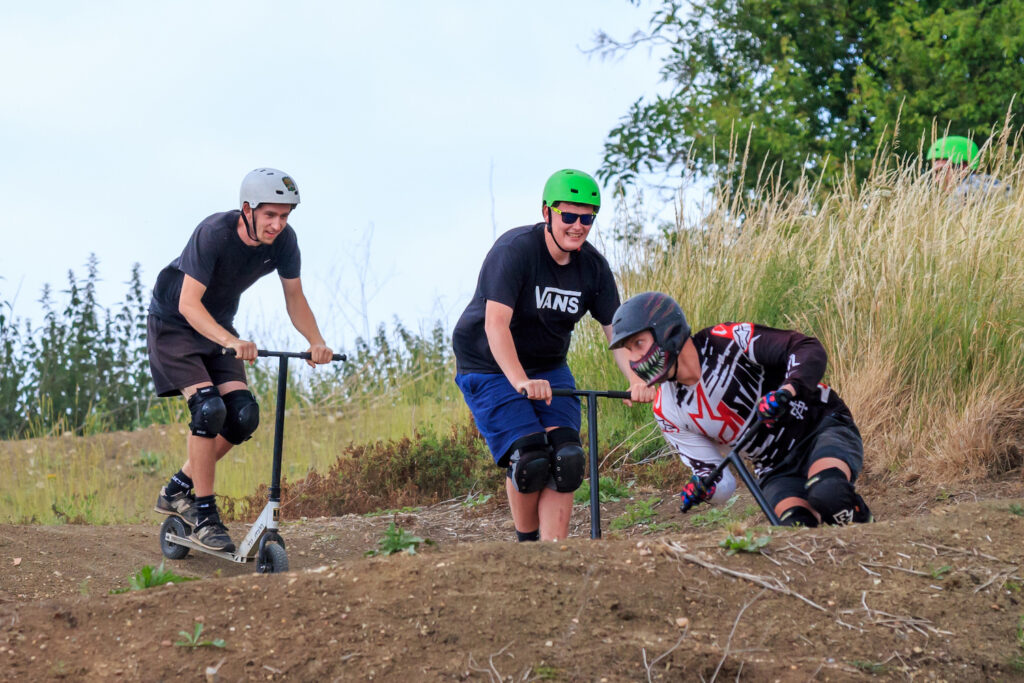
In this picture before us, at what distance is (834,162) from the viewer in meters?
15.6

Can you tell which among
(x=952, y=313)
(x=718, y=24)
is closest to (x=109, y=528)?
(x=952, y=313)

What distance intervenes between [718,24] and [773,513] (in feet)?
46.7

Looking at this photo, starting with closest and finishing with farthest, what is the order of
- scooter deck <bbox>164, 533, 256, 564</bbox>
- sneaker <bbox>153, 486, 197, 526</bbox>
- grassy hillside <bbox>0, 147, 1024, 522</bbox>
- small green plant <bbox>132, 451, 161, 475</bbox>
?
scooter deck <bbox>164, 533, 256, 564</bbox> < sneaker <bbox>153, 486, 197, 526</bbox> < grassy hillside <bbox>0, 147, 1024, 522</bbox> < small green plant <bbox>132, 451, 161, 475</bbox>

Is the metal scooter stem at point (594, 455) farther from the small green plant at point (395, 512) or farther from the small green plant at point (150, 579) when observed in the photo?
the small green plant at point (395, 512)

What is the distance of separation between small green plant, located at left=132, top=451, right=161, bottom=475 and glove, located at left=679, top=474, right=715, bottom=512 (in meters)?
8.02

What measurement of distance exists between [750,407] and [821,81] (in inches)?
526

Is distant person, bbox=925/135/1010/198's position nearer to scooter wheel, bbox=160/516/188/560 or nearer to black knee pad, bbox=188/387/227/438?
black knee pad, bbox=188/387/227/438

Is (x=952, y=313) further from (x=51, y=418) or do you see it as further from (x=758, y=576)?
(x=51, y=418)

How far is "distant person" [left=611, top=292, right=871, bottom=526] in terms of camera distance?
195 inches

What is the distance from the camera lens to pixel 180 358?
6684mm

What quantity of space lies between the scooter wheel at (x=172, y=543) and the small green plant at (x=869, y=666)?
4.38 meters

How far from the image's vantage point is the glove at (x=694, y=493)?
4.98m

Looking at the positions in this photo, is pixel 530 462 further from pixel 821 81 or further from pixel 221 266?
pixel 821 81

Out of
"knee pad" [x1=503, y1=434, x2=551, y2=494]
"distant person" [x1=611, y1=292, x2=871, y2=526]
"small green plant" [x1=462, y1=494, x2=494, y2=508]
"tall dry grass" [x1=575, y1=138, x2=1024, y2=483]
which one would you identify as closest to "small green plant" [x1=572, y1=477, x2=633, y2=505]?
"small green plant" [x1=462, y1=494, x2=494, y2=508]
